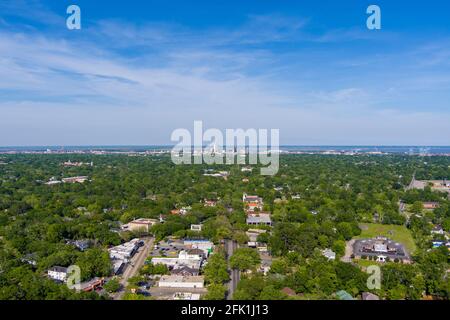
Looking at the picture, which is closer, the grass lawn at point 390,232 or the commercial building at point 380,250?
the commercial building at point 380,250

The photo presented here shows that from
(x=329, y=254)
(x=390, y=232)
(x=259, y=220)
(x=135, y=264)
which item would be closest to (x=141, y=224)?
(x=135, y=264)

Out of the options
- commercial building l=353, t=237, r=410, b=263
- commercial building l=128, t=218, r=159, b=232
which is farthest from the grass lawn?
commercial building l=128, t=218, r=159, b=232

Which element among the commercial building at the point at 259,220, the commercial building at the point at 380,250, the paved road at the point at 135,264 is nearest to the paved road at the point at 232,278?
the paved road at the point at 135,264

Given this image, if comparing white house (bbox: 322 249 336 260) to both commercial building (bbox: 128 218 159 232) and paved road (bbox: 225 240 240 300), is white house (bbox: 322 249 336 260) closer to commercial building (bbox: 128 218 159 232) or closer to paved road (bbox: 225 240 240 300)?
paved road (bbox: 225 240 240 300)

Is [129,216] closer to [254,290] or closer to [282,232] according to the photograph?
[282,232]

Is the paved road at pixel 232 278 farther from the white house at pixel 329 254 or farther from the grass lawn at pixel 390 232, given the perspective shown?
the grass lawn at pixel 390 232

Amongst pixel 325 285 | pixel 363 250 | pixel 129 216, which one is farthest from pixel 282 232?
pixel 129 216
